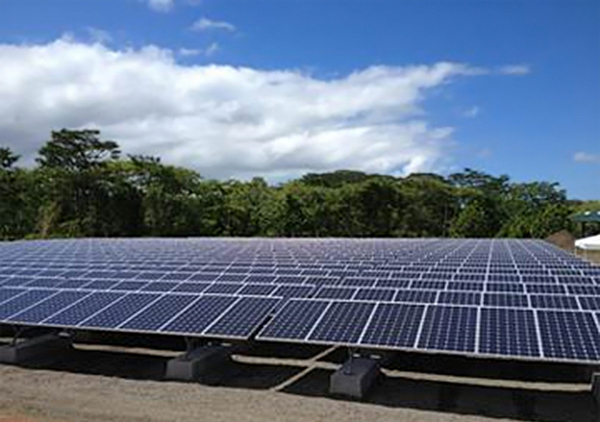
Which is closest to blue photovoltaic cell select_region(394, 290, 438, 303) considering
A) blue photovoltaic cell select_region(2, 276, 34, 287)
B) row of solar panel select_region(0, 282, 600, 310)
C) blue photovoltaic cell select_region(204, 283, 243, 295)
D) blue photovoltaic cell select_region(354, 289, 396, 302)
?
row of solar panel select_region(0, 282, 600, 310)

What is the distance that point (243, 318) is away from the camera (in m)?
12.6

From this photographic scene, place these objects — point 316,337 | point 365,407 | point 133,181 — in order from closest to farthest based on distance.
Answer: point 365,407, point 316,337, point 133,181

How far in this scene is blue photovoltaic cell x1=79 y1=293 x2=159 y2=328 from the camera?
1292 cm

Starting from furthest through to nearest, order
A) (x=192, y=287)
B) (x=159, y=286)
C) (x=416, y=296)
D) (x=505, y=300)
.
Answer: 1. (x=159, y=286)
2. (x=192, y=287)
3. (x=416, y=296)
4. (x=505, y=300)

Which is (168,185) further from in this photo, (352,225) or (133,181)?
(352,225)

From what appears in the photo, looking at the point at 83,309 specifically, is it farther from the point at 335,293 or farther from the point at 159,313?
the point at 335,293

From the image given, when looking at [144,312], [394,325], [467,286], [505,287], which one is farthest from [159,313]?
[505,287]

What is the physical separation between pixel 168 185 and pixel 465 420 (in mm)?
57482

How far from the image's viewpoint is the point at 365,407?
418 inches

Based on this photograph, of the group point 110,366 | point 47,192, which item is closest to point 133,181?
point 47,192

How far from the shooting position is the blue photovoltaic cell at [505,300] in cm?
1297

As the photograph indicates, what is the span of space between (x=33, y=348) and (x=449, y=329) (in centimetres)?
881

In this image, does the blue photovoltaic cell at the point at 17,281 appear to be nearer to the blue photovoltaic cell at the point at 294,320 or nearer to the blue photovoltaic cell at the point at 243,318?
the blue photovoltaic cell at the point at 243,318

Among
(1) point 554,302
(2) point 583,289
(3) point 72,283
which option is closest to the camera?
(1) point 554,302
